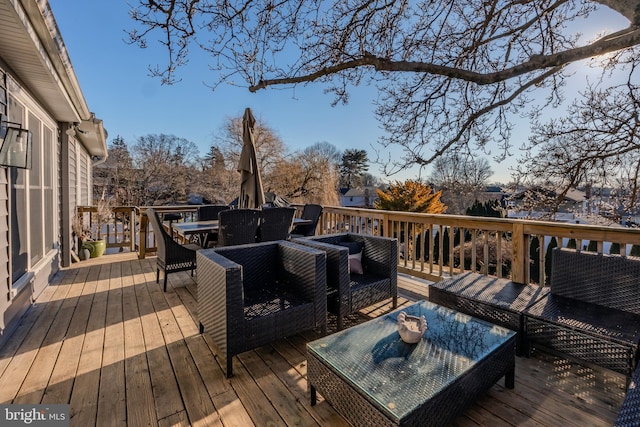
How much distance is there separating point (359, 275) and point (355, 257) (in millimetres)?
203

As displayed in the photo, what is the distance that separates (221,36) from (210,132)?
14480 mm

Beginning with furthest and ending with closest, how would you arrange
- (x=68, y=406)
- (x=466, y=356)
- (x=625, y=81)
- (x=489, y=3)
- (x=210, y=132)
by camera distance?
(x=210, y=132)
(x=625, y=81)
(x=489, y=3)
(x=68, y=406)
(x=466, y=356)

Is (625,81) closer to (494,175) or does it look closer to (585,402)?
(494,175)

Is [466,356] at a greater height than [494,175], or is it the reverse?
[494,175]

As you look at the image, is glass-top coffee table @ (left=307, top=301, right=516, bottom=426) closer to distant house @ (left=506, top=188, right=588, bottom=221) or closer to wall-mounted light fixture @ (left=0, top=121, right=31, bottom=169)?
wall-mounted light fixture @ (left=0, top=121, right=31, bottom=169)

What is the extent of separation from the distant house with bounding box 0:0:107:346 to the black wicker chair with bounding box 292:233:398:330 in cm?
283

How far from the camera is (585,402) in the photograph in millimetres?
1895

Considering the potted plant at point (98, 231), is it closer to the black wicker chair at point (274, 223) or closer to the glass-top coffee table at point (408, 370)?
the black wicker chair at point (274, 223)

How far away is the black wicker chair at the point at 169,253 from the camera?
384cm

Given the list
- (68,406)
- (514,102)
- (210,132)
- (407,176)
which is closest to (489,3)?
(514,102)

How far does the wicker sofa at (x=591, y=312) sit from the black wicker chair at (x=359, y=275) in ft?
4.09

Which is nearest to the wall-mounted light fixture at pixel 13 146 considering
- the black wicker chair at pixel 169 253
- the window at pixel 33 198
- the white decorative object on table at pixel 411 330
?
the window at pixel 33 198

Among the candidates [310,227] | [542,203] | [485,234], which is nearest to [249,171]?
[310,227]

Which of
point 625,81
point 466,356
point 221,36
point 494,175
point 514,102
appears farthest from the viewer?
point 494,175
